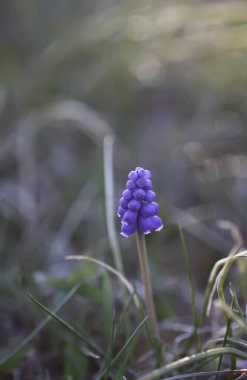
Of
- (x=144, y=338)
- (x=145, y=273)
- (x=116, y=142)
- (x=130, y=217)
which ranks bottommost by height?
(x=144, y=338)

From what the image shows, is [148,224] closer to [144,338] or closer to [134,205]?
[134,205]

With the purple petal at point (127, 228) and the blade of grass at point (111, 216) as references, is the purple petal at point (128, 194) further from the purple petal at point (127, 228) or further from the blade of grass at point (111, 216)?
the blade of grass at point (111, 216)

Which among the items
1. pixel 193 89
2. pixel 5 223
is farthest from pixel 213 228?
pixel 193 89

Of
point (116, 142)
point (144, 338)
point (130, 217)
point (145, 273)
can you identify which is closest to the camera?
point (130, 217)

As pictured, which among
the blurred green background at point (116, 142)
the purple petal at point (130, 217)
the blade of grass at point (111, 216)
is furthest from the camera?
the blurred green background at point (116, 142)

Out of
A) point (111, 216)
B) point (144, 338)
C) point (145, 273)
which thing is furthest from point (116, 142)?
point (145, 273)

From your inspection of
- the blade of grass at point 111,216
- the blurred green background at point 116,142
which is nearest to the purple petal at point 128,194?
the blade of grass at point 111,216
